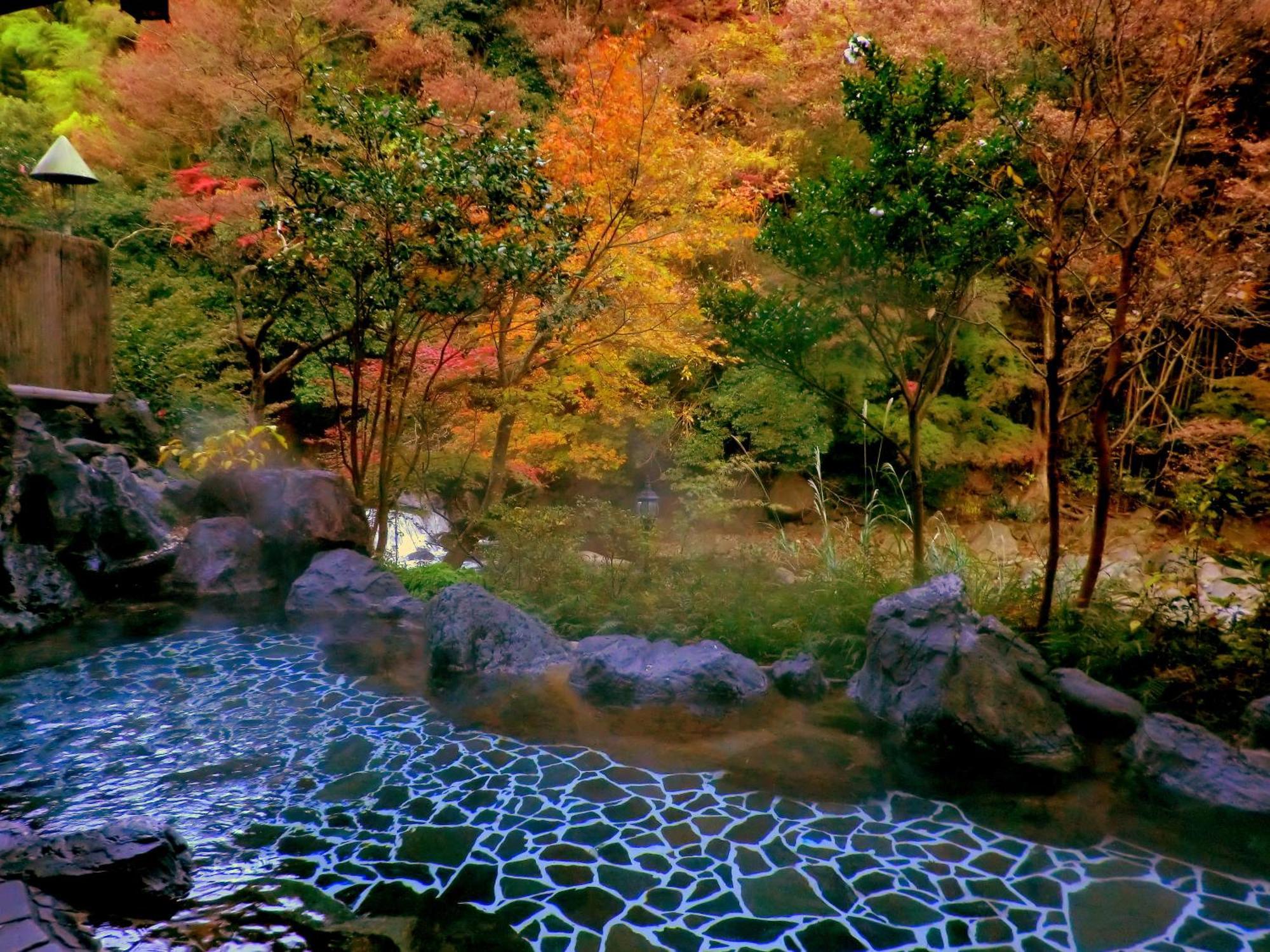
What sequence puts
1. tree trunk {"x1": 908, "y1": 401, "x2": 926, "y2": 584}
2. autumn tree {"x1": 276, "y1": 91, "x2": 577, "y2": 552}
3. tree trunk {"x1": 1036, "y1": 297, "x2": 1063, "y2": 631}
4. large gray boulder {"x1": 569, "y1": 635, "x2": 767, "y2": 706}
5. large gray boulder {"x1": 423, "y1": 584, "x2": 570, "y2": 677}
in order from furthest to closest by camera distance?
autumn tree {"x1": 276, "y1": 91, "x2": 577, "y2": 552} < tree trunk {"x1": 908, "y1": 401, "x2": 926, "y2": 584} < large gray boulder {"x1": 423, "y1": 584, "x2": 570, "y2": 677} < large gray boulder {"x1": 569, "y1": 635, "x2": 767, "y2": 706} < tree trunk {"x1": 1036, "y1": 297, "x2": 1063, "y2": 631}

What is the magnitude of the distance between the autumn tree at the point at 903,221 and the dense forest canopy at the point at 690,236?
Answer: 3 cm

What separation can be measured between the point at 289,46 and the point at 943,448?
11.1 meters

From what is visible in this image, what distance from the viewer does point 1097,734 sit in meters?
4.86

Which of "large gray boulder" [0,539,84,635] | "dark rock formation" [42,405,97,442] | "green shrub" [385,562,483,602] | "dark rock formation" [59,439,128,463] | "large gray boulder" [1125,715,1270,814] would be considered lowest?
"green shrub" [385,562,483,602]

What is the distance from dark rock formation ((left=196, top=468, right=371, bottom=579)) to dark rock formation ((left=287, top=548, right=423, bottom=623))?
0.96 feet

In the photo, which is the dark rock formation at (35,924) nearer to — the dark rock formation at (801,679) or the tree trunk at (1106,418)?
the dark rock formation at (801,679)

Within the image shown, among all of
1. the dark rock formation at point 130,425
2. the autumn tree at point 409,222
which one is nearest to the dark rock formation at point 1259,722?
the autumn tree at point 409,222

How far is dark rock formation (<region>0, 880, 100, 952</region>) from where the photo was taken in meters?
2.32

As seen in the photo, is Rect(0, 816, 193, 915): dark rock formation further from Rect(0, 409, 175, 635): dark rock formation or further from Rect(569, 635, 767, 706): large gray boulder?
Rect(0, 409, 175, 635): dark rock formation

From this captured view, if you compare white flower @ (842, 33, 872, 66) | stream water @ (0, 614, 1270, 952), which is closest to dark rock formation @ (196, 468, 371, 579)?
stream water @ (0, 614, 1270, 952)

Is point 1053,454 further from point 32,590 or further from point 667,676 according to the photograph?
point 32,590

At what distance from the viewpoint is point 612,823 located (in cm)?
375

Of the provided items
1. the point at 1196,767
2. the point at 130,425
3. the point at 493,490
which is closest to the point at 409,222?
the point at 493,490

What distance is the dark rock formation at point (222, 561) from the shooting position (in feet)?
25.3
